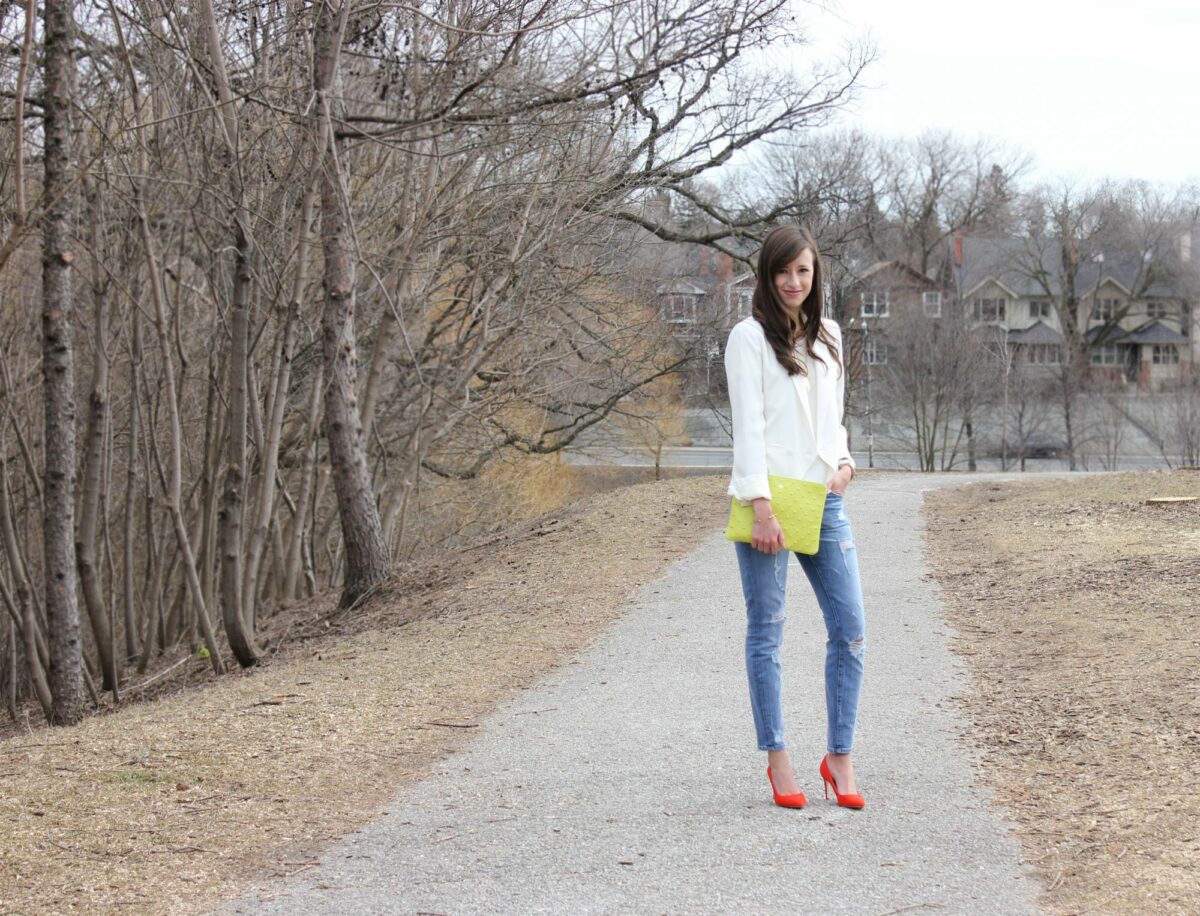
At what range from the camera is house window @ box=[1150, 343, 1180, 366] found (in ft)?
194

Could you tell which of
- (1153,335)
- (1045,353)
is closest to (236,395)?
(1045,353)

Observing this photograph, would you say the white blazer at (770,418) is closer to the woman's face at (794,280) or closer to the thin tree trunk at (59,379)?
the woman's face at (794,280)

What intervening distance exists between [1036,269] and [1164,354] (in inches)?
298

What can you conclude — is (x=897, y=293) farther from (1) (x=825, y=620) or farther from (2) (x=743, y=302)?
(1) (x=825, y=620)

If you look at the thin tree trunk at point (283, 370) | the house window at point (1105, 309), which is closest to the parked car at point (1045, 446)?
the house window at point (1105, 309)

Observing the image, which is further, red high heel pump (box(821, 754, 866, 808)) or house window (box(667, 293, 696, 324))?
house window (box(667, 293, 696, 324))

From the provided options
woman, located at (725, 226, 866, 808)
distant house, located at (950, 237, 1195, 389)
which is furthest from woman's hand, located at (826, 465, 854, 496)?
distant house, located at (950, 237, 1195, 389)

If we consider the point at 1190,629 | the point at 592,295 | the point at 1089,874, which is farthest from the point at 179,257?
the point at 1089,874

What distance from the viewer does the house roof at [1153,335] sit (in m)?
59.6

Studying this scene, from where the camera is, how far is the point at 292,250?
10.7m

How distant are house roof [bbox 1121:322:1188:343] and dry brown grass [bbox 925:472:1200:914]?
49943 millimetres

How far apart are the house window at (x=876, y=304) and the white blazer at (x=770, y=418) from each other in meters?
36.6

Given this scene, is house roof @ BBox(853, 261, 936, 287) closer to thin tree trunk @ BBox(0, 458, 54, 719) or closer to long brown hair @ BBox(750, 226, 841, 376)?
thin tree trunk @ BBox(0, 458, 54, 719)

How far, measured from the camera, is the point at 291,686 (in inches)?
294
